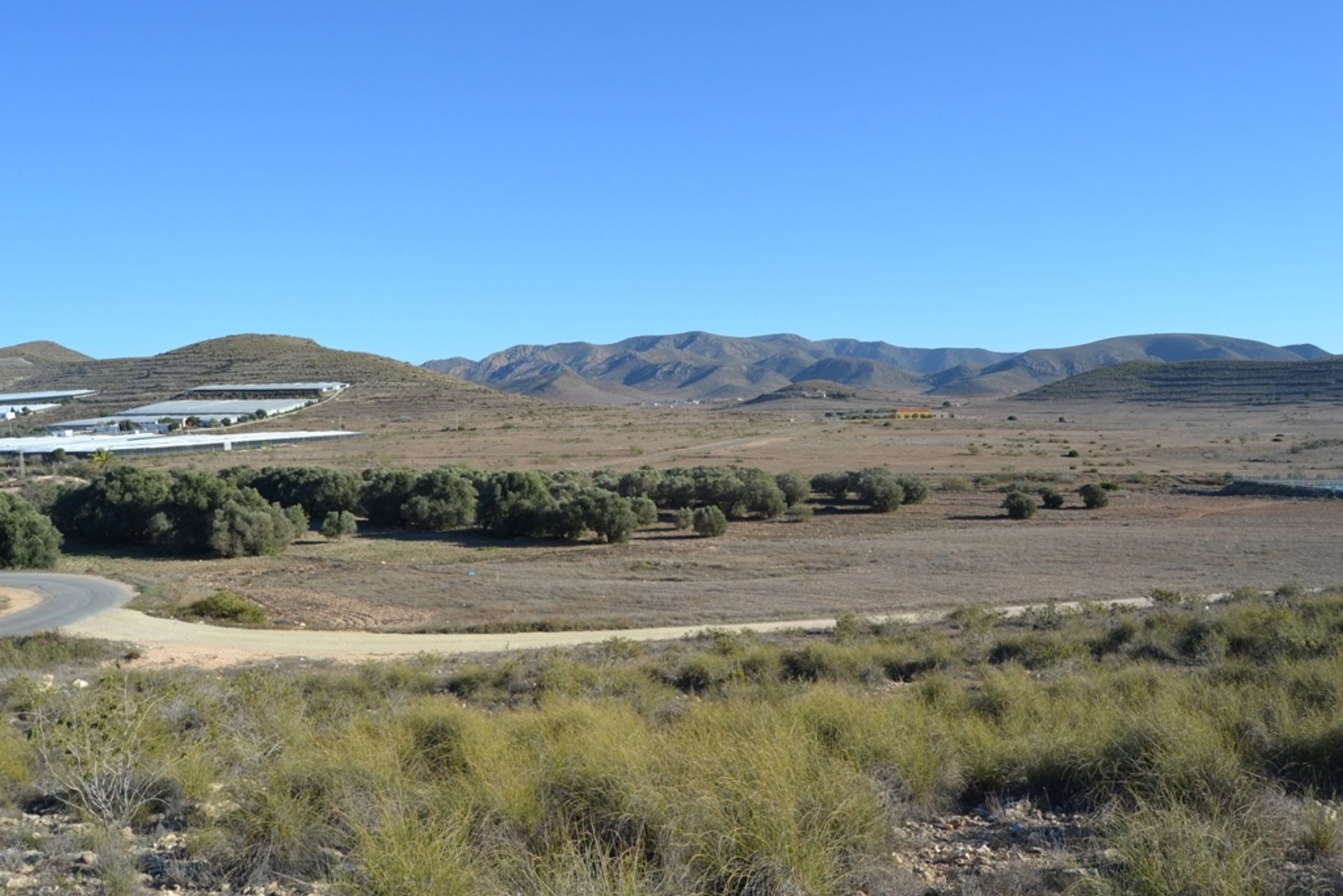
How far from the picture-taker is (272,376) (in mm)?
157750

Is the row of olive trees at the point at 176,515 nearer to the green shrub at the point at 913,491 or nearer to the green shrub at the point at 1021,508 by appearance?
the green shrub at the point at 913,491

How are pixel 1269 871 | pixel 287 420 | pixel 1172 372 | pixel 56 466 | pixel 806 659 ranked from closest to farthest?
pixel 1269 871
pixel 806 659
pixel 56 466
pixel 287 420
pixel 1172 372

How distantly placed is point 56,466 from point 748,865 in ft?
252

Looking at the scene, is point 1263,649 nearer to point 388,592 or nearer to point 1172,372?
point 388,592

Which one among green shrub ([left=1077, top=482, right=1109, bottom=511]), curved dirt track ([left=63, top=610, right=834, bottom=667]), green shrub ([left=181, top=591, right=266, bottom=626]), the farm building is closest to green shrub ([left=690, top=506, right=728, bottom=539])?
green shrub ([left=1077, top=482, right=1109, bottom=511])

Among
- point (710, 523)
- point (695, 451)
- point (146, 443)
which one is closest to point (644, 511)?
point (710, 523)

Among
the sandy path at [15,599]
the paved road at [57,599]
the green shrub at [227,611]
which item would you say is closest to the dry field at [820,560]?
the green shrub at [227,611]

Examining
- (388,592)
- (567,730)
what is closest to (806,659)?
(567,730)

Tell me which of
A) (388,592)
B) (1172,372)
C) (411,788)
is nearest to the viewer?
(411,788)

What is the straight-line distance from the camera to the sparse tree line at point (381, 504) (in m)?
40.9

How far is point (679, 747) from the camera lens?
8.08 m

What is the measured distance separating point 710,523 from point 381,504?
1607 cm

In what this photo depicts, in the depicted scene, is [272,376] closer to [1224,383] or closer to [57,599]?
[57,599]

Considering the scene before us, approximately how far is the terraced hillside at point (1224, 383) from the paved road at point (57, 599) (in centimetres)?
15758
